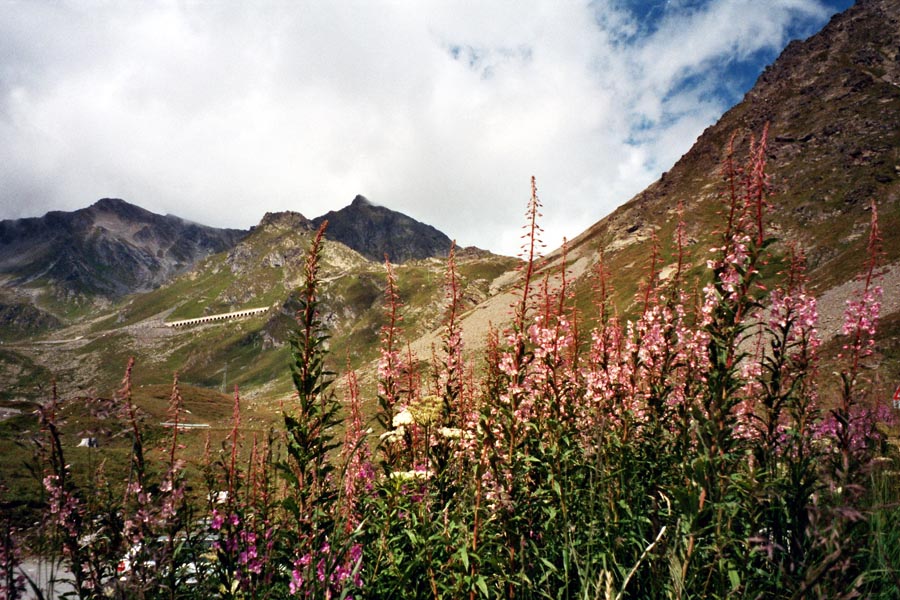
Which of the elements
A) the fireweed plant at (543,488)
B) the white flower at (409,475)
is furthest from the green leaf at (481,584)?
the white flower at (409,475)

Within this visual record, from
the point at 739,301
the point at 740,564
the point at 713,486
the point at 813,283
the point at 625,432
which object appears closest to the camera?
the point at 713,486

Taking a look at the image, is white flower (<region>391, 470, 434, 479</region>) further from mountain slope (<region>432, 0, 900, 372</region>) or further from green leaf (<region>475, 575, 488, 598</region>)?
mountain slope (<region>432, 0, 900, 372</region>)

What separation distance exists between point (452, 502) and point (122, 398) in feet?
12.2

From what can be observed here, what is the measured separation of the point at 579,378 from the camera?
7258 mm

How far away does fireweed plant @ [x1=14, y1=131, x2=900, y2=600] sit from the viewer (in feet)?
11.7

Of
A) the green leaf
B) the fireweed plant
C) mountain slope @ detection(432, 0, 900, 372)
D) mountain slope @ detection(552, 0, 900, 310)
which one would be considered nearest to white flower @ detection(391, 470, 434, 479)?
the fireweed plant

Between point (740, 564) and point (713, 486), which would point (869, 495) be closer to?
point (740, 564)

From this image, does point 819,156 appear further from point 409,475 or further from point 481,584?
point 481,584

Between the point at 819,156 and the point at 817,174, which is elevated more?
the point at 819,156

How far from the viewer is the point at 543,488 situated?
4957 millimetres

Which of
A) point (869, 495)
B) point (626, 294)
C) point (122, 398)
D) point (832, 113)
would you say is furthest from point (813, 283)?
point (832, 113)

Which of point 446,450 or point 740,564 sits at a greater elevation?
point 446,450

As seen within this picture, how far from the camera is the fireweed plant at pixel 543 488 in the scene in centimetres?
358

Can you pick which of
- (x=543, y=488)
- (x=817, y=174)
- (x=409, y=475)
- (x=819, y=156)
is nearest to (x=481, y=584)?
(x=409, y=475)
